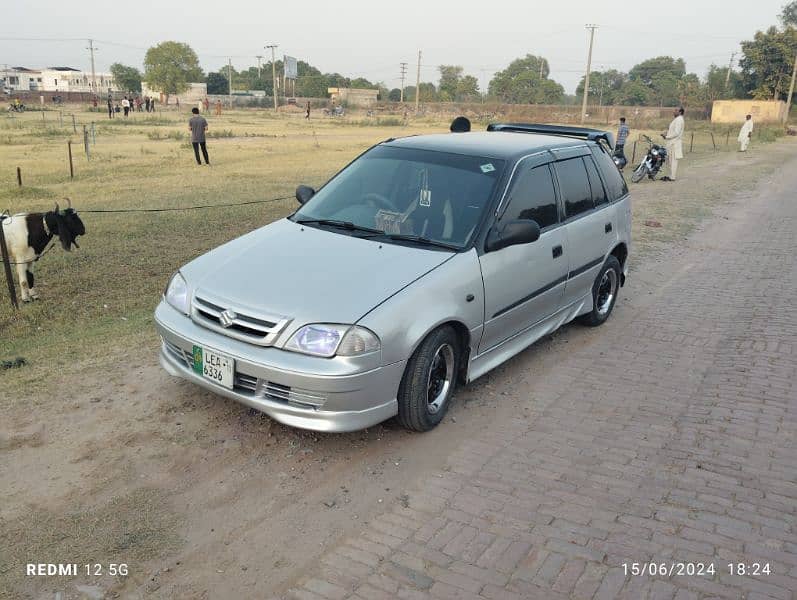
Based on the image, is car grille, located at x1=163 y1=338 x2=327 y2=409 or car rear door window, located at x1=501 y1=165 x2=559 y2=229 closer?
car grille, located at x1=163 y1=338 x2=327 y2=409

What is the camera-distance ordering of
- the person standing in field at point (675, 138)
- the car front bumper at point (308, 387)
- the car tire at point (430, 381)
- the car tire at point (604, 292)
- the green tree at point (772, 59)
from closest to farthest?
the car front bumper at point (308, 387) < the car tire at point (430, 381) < the car tire at point (604, 292) < the person standing in field at point (675, 138) < the green tree at point (772, 59)

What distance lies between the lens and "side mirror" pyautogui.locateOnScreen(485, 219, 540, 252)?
176 inches

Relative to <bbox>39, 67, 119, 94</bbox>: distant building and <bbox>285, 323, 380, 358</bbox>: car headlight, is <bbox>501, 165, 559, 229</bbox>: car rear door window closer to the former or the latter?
<bbox>285, 323, 380, 358</bbox>: car headlight

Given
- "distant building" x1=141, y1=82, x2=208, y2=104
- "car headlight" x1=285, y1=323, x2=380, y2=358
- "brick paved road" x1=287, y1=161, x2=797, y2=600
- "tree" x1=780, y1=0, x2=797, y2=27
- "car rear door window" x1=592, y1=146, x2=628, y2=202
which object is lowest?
"brick paved road" x1=287, y1=161, x2=797, y2=600

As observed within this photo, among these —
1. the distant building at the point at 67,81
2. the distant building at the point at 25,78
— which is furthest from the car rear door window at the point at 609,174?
the distant building at the point at 25,78

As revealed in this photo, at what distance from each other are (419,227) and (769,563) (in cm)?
282

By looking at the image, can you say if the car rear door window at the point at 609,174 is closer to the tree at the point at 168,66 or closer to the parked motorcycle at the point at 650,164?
the parked motorcycle at the point at 650,164

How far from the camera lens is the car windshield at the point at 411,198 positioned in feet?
15.2

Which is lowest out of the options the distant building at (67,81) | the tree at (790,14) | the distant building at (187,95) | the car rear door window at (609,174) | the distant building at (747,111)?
the car rear door window at (609,174)

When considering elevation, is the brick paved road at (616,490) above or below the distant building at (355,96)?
below

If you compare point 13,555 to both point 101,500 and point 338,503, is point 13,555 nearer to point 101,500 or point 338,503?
point 101,500

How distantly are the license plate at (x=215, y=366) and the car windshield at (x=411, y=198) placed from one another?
138 centimetres

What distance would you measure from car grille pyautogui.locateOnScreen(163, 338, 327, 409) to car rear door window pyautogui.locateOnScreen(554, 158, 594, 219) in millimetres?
2831

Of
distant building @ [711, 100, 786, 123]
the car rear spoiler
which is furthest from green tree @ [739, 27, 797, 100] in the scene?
the car rear spoiler
